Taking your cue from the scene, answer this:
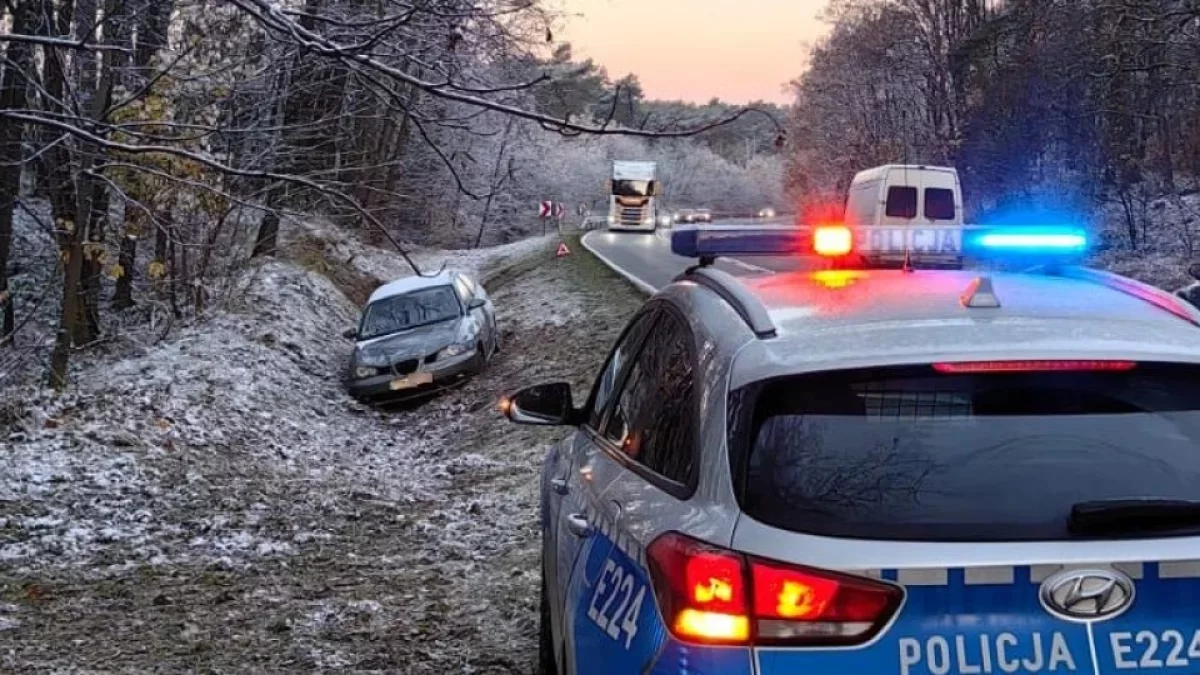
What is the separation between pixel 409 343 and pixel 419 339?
188mm

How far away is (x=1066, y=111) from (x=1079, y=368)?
29.7 meters

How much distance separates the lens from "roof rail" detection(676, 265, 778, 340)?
288cm

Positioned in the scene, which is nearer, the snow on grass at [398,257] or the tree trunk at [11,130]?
the tree trunk at [11,130]

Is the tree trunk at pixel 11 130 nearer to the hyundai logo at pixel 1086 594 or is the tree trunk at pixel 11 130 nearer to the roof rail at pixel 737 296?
the roof rail at pixel 737 296

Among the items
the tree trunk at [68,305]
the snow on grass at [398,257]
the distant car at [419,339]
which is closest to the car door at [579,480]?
the tree trunk at [68,305]

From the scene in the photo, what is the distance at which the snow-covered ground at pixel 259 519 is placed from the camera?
6516mm

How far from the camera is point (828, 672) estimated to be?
7.50 ft

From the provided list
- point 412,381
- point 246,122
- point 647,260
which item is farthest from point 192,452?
point 647,260

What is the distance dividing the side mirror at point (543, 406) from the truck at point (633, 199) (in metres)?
45.4

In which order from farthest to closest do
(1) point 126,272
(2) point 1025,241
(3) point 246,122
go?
1. (1) point 126,272
2. (3) point 246,122
3. (2) point 1025,241

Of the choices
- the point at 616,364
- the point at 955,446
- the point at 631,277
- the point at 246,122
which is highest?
the point at 246,122

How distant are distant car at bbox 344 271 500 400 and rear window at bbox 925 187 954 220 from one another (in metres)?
8.38

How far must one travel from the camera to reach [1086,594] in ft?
7.47

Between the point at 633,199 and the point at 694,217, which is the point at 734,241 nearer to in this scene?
the point at 633,199
